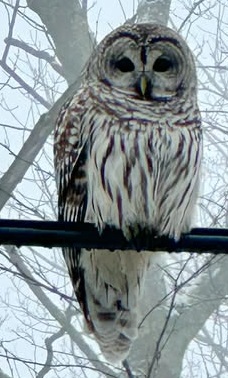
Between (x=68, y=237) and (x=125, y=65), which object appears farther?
(x=125, y=65)

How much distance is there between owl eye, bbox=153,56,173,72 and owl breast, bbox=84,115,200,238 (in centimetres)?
34

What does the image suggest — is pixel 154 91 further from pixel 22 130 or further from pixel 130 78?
pixel 22 130

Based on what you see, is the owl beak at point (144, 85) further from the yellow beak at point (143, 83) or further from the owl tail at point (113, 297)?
the owl tail at point (113, 297)

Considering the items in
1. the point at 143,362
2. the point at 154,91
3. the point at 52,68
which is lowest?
the point at 154,91

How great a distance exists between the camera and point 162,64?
460 cm

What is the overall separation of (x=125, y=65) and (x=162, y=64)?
0.18 metres

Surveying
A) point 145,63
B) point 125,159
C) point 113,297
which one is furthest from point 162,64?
point 113,297

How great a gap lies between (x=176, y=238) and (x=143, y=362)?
532cm

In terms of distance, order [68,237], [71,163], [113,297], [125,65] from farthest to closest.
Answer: [113,297] → [125,65] → [71,163] → [68,237]

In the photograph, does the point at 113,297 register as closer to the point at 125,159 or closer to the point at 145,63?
the point at 125,159

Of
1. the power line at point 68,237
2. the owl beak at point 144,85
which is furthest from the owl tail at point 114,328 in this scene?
the power line at point 68,237

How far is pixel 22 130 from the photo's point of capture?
10922 mm

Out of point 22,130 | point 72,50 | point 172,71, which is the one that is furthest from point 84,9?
point 172,71

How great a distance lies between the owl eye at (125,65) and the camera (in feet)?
14.8
